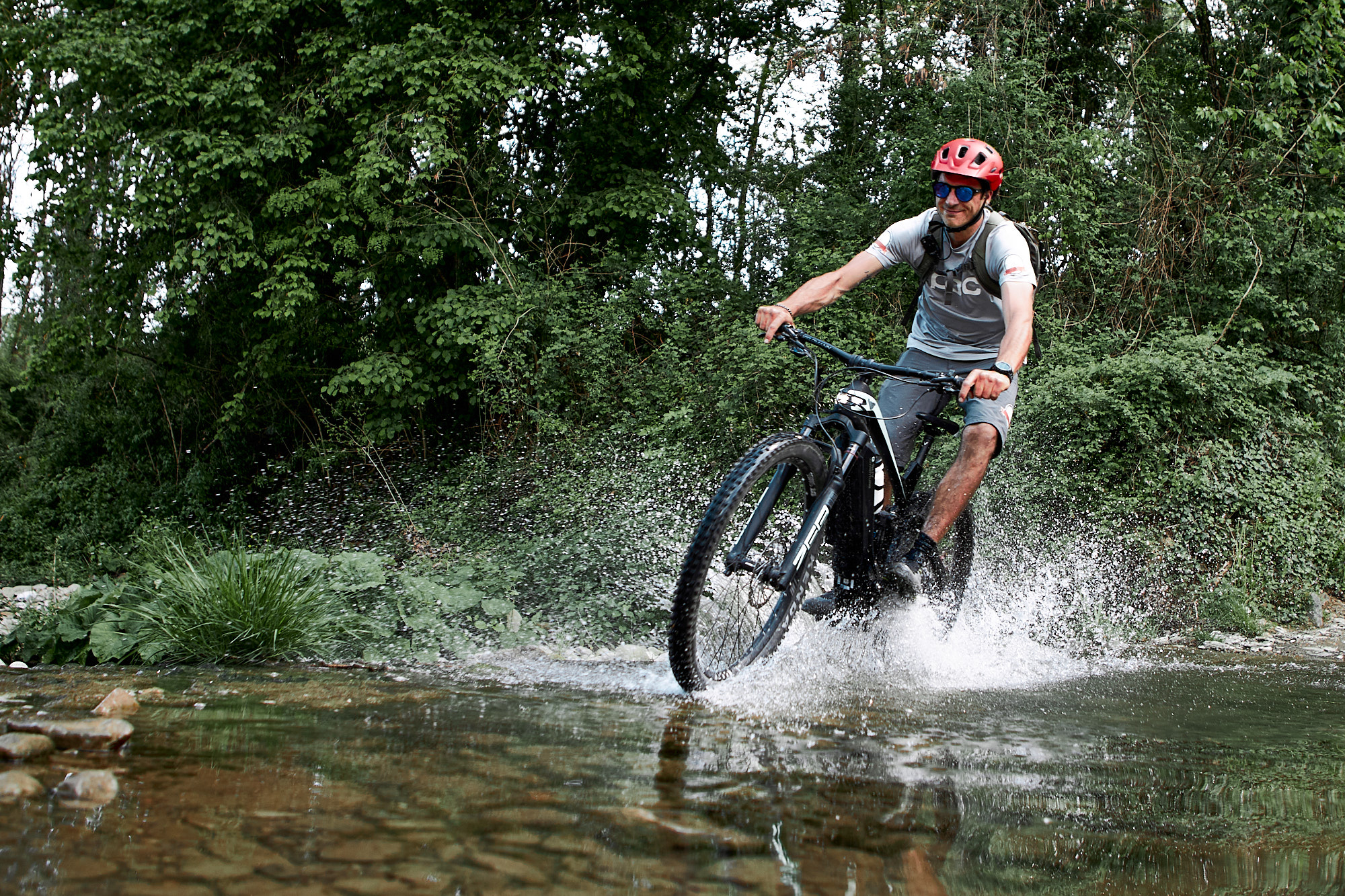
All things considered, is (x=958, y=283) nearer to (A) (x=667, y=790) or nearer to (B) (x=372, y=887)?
(A) (x=667, y=790)

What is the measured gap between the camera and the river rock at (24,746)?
7.59 feet

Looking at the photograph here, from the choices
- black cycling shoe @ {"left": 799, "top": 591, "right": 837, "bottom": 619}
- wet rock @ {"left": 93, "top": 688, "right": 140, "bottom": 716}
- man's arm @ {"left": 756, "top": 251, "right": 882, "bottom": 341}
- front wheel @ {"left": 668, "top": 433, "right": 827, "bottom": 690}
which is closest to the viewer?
wet rock @ {"left": 93, "top": 688, "right": 140, "bottom": 716}

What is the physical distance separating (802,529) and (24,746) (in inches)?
101

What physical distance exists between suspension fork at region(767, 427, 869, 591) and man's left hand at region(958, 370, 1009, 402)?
49cm

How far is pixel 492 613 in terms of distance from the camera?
5.27 meters

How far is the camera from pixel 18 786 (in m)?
2.06

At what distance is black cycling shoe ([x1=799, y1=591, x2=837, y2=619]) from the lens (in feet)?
14.3

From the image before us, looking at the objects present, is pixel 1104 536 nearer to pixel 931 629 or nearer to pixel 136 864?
pixel 931 629

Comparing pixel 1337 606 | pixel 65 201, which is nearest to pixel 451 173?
pixel 65 201

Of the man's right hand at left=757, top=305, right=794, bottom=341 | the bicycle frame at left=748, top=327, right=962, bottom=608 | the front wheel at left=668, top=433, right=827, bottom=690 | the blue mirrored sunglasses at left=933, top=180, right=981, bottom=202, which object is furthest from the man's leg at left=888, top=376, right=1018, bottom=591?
the man's right hand at left=757, top=305, right=794, bottom=341

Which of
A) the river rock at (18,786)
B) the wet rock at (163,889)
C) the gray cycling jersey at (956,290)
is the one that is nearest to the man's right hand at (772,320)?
the gray cycling jersey at (956,290)

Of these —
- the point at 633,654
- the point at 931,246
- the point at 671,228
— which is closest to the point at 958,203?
the point at 931,246

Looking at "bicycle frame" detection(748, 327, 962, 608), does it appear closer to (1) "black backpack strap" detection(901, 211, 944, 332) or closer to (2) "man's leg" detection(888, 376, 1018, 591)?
(2) "man's leg" detection(888, 376, 1018, 591)

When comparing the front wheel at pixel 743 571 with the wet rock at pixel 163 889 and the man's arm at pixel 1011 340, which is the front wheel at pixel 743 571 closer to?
the man's arm at pixel 1011 340
